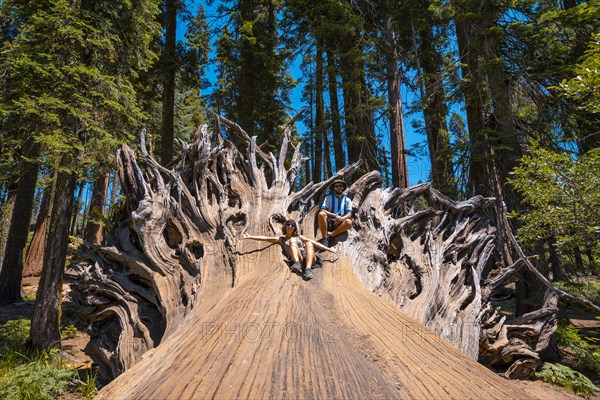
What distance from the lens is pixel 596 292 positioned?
40.8ft

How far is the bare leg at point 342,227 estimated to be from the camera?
5222 mm

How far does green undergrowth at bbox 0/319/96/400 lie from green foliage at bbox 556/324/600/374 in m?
8.82

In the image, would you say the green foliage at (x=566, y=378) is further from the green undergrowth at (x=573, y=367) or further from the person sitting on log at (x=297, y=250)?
the person sitting on log at (x=297, y=250)

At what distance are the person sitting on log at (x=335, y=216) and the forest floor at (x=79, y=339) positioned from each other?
9.52ft

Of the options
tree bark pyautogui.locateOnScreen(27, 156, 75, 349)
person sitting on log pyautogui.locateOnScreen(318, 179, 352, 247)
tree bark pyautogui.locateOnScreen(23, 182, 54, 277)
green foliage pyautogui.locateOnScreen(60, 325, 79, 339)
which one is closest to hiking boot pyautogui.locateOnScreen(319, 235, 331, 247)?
person sitting on log pyautogui.locateOnScreen(318, 179, 352, 247)

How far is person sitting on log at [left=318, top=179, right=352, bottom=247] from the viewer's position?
530 cm

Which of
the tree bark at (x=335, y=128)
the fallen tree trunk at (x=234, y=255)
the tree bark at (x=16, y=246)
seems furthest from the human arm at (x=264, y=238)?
the tree bark at (x=16, y=246)

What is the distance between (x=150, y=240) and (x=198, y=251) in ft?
2.32

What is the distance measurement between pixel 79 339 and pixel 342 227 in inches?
289

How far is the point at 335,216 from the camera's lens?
5.39m

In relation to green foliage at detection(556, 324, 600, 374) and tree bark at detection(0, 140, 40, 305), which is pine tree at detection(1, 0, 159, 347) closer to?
tree bark at detection(0, 140, 40, 305)

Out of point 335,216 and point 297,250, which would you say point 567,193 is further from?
point 297,250

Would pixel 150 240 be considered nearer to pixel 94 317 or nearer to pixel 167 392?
pixel 94 317

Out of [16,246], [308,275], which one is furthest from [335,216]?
[16,246]
